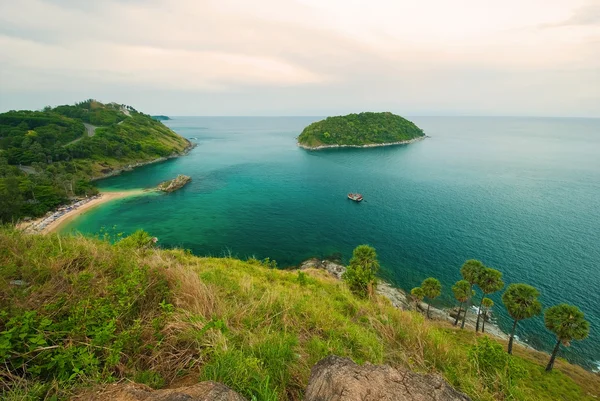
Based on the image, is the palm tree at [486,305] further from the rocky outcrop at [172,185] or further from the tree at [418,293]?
the rocky outcrop at [172,185]

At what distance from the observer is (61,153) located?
82500 millimetres

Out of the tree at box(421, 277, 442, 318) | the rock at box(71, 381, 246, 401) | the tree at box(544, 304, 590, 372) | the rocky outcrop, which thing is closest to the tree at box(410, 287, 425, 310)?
the tree at box(421, 277, 442, 318)

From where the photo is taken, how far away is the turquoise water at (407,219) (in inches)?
1576

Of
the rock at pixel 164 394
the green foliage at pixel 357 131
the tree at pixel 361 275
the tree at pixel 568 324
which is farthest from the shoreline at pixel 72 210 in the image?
the green foliage at pixel 357 131

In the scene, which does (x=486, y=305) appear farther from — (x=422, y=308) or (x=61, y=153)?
(x=61, y=153)

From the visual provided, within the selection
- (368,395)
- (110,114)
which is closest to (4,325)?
(368,395)

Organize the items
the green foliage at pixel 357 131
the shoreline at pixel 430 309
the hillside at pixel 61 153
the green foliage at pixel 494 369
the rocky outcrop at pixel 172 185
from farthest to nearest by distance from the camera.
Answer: the green foliage at pixel 357 131 < the rocky outcrop at pixel 172 185 < the hillside at pixel 61 153 < the shoreline at pixel 430 309 < the green foliage at pixel 494 369

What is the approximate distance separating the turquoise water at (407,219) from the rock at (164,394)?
3880cm

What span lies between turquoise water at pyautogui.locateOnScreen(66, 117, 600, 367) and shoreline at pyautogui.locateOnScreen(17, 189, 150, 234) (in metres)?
2.75

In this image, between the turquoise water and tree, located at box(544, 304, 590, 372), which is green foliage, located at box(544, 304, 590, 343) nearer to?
tree, located at box(544, 304, 590, 372)

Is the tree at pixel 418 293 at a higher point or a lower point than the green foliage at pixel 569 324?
lower

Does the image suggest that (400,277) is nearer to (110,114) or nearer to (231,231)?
(231,231)

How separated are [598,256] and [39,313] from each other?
68358mm

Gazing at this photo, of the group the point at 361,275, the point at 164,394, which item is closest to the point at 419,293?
the point at 361,275
